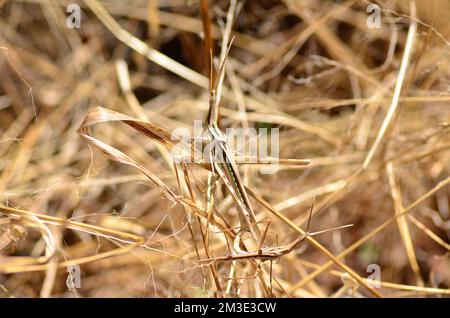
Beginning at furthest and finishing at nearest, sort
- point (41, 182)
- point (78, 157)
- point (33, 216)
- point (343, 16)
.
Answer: point (343, 16)
point (78, 157)
point (41, 182)
point (33, 216)

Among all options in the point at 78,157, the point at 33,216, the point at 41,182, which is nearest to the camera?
the point at 33,216

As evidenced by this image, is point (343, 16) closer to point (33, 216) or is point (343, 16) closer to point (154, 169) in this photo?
point (154, 169)

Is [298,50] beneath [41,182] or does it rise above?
above
